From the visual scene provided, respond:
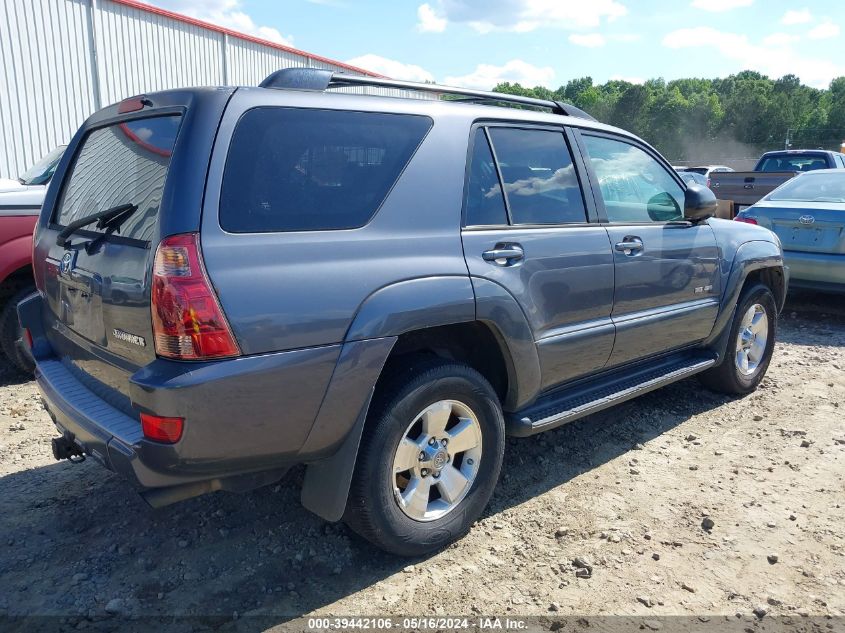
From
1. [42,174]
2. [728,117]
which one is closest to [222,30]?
[42,174]

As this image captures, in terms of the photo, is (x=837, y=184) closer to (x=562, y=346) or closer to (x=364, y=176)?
(x=562, y=346)

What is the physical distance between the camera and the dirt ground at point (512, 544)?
2.63 meters

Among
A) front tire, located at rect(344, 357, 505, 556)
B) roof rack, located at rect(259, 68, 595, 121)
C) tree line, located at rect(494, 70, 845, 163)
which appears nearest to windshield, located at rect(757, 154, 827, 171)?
roof rack, located at rect(259, 68, 595, 121)

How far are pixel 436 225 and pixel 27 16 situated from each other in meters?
12.7

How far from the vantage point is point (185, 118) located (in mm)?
2334

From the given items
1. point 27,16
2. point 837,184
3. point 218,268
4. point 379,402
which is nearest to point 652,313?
point 379,402

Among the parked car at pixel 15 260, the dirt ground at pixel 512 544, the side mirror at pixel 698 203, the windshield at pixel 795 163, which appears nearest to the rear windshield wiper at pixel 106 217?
the dirt ground at pixel 512 544

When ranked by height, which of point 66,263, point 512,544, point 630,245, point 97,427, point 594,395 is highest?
point 630,245

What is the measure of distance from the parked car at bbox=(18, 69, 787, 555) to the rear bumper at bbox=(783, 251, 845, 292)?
4296mm

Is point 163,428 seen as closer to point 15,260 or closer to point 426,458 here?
point 426,458

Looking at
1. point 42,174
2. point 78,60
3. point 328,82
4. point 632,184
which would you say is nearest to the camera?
point 328,82

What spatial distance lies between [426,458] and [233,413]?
3.04 feet

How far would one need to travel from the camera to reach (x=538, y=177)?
3.37 meters

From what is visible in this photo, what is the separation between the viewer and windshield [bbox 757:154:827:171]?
1263cm
